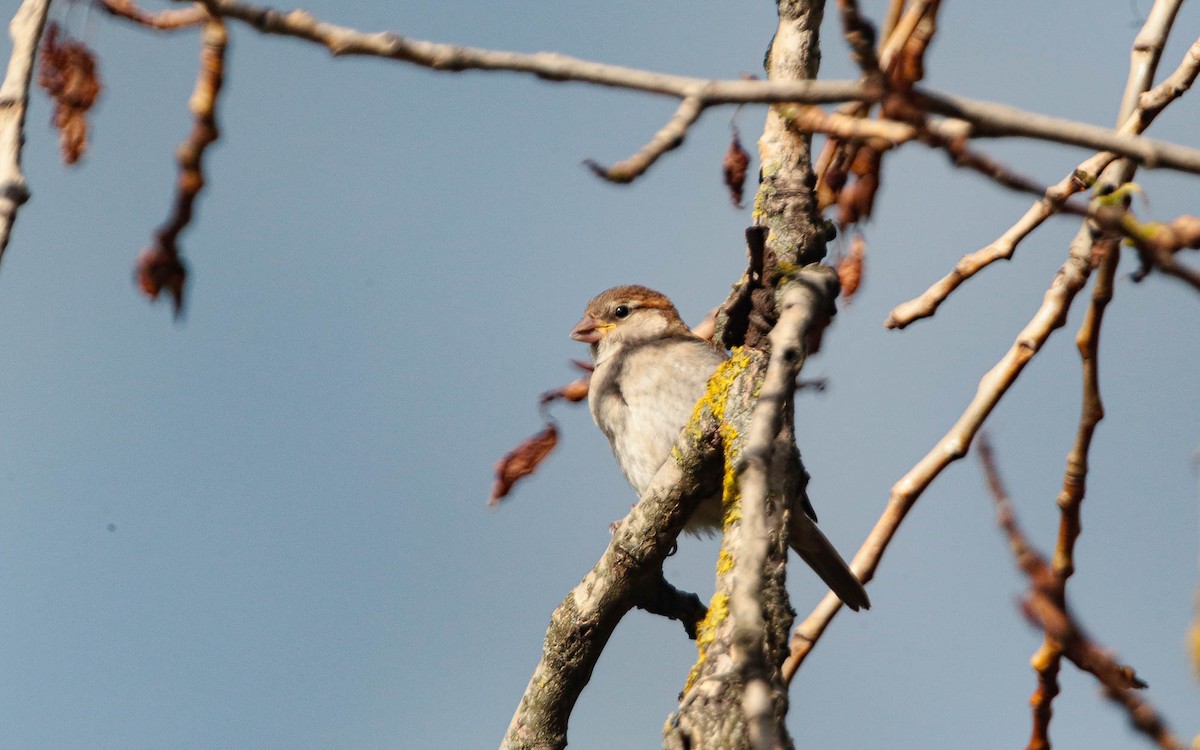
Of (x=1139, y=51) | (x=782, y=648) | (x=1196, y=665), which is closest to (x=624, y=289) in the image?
(x=1139, y=51)

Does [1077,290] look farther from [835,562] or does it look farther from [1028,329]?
[835,562]

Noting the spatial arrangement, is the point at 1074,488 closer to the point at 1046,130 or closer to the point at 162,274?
the point at 1046,130

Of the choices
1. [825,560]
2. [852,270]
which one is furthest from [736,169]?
[825,560]

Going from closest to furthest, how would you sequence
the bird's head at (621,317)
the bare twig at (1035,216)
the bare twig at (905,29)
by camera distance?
1. the bare twig at (905,29)
2. the bare twig at (1035,216)
3. the bird's head at (621,317)

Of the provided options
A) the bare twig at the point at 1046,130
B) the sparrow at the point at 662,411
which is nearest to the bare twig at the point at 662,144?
the bare twig at the point at 1046,130

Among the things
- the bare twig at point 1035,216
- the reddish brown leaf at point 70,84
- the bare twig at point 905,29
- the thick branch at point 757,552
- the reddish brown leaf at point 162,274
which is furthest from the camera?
the bare twig at point 1035,216

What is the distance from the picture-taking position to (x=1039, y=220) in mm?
3699

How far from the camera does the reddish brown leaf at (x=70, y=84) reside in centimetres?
312

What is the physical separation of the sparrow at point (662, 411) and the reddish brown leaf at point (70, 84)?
3118 mm

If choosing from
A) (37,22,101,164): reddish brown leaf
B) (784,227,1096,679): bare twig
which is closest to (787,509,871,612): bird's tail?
(784,227,1096,679): bare twig

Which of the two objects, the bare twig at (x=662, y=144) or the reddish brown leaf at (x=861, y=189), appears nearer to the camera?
the bare twig at (x=662, y=144)

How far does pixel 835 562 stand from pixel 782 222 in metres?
2.51

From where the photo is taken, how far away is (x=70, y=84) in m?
3.19

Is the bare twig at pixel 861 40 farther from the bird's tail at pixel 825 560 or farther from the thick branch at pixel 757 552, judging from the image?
the bird's tail at pixel 825 560
